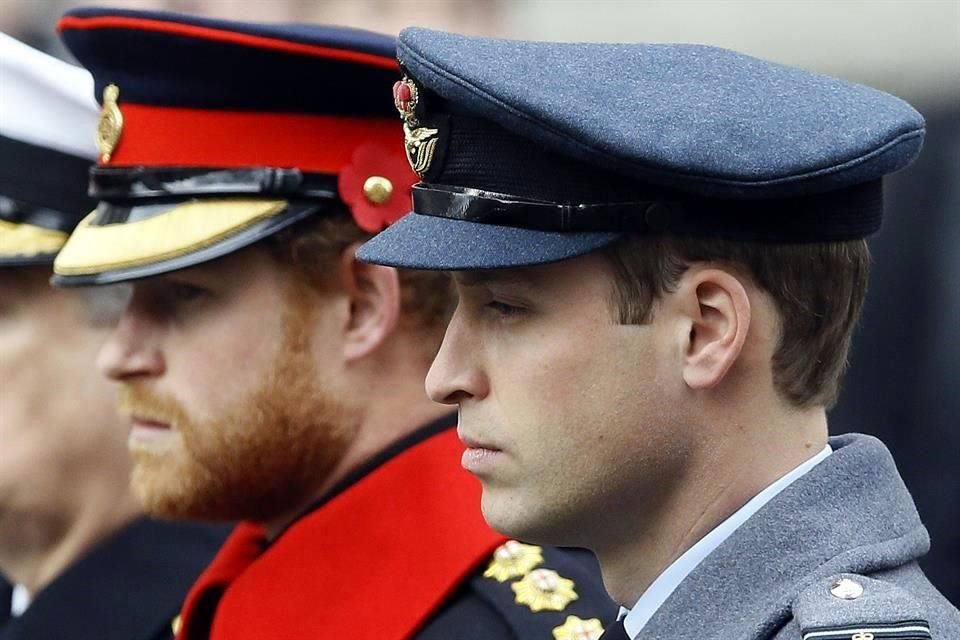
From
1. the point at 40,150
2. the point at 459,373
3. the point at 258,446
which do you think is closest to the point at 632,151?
the point at 459,373

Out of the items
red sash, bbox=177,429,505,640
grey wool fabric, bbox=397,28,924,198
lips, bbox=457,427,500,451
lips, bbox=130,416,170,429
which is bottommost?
red sash, bbox=177,429,505,640

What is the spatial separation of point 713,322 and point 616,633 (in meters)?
0.42

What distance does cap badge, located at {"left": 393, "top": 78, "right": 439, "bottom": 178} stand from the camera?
2.34m

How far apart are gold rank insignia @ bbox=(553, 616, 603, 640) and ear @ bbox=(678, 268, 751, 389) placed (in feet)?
2.11

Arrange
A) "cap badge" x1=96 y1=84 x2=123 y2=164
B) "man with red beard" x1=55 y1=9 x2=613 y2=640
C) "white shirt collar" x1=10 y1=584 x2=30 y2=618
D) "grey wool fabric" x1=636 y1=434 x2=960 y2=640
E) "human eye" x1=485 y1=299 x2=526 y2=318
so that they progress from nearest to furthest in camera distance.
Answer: "grey wool fabric" x1=636 y1=434 x2=960 y2=640 < "human eye" x1=485 y1=299 x2=526 y2=318 < "man with red beard" x1=55 y1=9 x2=613 y2=640 < "cap badge" x1=96 y1=84 x2=123 y2=164 < "white shirt collar" x1=10 y1=584 x2=30 y2=618

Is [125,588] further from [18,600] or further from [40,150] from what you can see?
[40,150]

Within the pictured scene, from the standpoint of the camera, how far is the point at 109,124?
3.19m

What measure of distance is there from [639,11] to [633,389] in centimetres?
600

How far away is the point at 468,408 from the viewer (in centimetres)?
226

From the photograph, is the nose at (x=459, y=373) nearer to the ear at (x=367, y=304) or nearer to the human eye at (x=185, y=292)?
the ear at (x=367, y=304)

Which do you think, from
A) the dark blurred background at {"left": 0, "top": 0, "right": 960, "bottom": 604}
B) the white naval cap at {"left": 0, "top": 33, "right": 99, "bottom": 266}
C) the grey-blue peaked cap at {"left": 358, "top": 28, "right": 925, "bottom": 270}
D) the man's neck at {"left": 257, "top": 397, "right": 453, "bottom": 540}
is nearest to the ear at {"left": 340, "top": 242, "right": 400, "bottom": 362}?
the man's neck at {"left": 257, "top": 397, "right": 453, "bottom": 540}

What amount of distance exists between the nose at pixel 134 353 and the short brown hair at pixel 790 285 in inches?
44.0

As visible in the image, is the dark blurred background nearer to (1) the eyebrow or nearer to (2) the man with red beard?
(2) the man with red beard

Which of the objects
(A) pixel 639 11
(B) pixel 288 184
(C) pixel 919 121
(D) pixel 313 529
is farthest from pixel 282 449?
(A) pixel 639 11
